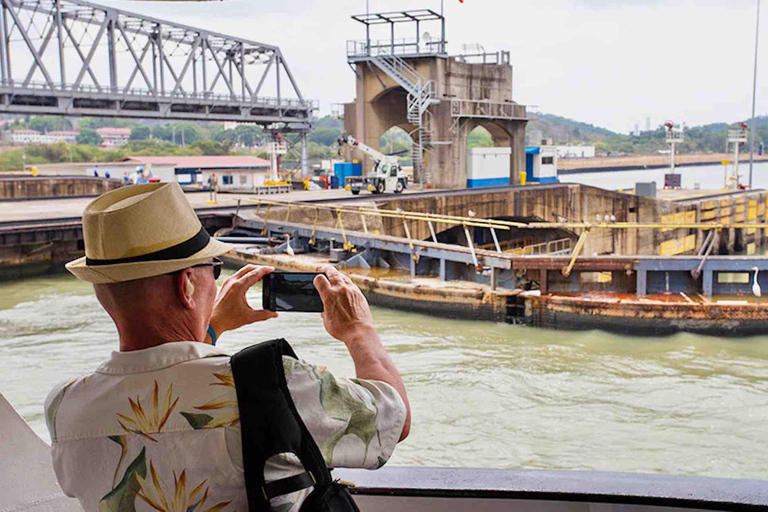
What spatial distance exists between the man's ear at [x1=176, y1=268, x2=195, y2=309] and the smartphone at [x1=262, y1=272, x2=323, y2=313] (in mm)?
294

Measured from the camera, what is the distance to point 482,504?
2400mm

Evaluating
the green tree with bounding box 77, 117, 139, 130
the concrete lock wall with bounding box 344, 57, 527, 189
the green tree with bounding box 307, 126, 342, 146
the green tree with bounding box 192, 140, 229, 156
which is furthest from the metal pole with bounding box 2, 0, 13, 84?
the green tree with bounding box 77, 117, 139, 130

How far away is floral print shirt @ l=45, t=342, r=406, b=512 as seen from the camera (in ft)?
4.85

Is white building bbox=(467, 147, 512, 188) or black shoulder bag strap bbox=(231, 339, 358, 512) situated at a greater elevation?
white building bbox=(467, 147, 512, 188)

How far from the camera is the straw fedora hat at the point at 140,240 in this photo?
158 centimetres

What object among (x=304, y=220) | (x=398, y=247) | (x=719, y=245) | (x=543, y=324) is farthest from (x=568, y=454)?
(x=719, y=245)

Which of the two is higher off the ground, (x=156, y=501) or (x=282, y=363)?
(x=282, y=363)

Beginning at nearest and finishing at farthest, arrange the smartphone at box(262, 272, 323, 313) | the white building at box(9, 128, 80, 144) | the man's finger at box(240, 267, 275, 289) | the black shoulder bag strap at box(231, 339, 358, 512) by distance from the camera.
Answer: the black shoulder bag strap at box(231, 339, 358, 512) < the smartphone at box(262, 272, 323, 313) < the man's finger at box(240, 267, 275, 289) < the white building at box(9, 128, 80, 144)

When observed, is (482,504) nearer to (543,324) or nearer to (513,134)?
(543,324)

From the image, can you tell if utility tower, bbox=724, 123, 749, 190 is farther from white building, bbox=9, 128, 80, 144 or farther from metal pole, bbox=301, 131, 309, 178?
white building, bbox=9, 128, 80, 144

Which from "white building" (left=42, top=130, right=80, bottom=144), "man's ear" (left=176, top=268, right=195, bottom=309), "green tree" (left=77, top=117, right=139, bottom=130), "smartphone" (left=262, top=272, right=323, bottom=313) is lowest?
"smartphone" (left=262, top=272, right=323, bottom=313)

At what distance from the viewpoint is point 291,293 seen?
6.21ft

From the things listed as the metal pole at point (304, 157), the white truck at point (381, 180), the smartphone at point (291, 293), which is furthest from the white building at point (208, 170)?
the smartphone at point (291, 293)

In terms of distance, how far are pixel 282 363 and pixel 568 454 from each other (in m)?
7.26
